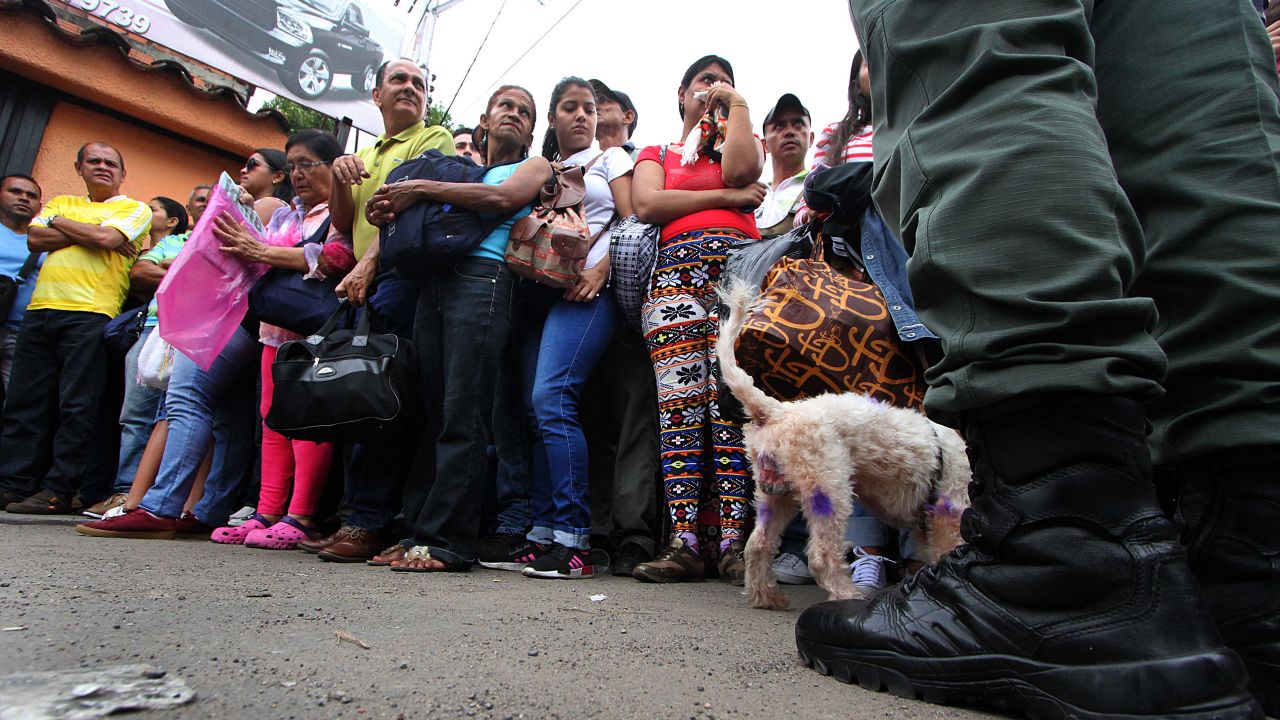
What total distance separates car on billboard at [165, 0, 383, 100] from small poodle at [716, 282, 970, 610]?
1181 centimetres

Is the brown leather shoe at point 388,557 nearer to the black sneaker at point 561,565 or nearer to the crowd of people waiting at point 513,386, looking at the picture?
the crowd of people waiting at point 513,386

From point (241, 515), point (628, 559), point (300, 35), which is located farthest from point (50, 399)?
point (300, 35)

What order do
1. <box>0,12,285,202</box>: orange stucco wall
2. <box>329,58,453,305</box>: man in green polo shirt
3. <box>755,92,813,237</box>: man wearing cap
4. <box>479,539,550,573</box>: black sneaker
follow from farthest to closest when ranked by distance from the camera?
<box>0,12,285,202</box>: orange stucco wall → <box>755,92,813,237</box>: man wearing cap → <box>329,58,453,305</box>: man in green polo shirt → <box>479,539,550,573</box>: black sneaker

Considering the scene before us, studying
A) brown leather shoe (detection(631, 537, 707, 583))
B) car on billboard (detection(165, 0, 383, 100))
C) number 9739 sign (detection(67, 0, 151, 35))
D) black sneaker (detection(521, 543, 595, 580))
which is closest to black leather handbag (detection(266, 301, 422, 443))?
black sneaker (detection(521, 543, 595, 580))

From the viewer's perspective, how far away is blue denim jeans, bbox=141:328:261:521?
157 inches

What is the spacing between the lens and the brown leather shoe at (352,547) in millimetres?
3102

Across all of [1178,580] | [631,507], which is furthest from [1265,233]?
[631,507]

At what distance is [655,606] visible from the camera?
7.00ft

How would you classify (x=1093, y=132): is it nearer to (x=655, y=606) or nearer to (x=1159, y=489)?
(x=1159, y=489)

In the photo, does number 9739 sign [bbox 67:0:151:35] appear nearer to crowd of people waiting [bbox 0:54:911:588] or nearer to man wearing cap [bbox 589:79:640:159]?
crowd of people waiting [bbox 0:54:911:588]

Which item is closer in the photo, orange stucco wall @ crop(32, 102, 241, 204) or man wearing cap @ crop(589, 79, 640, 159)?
man wearing cap @ crop(589, 79, 640, 159)

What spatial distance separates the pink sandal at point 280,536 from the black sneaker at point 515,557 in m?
1.05

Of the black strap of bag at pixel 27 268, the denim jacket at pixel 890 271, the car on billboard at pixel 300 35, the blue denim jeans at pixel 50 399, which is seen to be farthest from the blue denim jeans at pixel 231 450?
the car on billboard at pixel 300 35

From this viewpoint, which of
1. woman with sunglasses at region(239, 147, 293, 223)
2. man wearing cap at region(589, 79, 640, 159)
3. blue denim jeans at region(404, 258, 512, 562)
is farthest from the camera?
woman with sunglasses at region(239, 147, 293, 223)
